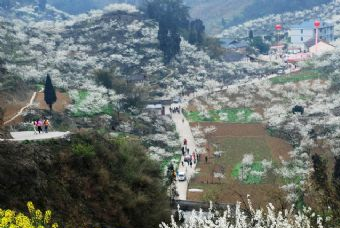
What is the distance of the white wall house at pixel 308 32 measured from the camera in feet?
386

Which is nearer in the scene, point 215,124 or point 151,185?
point 151,185

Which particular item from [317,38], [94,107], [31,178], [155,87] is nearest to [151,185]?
[31,178]

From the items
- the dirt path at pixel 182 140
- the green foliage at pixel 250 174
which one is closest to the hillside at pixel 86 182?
the dirt path at pixel 182 140

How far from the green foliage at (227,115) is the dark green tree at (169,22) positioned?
77.1 feet

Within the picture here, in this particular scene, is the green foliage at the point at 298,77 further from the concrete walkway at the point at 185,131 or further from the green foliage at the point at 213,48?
the green foliage at the point at 213,48

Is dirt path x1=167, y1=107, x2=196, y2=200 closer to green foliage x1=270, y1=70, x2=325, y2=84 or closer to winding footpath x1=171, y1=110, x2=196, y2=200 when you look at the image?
winding footpath x1=171, y1=110, x2=196, y2=200

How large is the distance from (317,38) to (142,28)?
3998cm

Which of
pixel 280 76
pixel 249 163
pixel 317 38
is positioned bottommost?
pixel 249 163

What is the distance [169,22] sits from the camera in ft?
306

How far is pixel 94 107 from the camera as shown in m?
59.3

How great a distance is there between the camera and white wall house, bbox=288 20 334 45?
386 ft

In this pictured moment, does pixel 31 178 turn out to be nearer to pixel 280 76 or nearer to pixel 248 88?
pixel 248 88

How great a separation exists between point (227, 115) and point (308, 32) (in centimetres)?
5940

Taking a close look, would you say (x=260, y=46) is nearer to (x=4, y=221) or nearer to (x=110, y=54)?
(x=110, y=54)
